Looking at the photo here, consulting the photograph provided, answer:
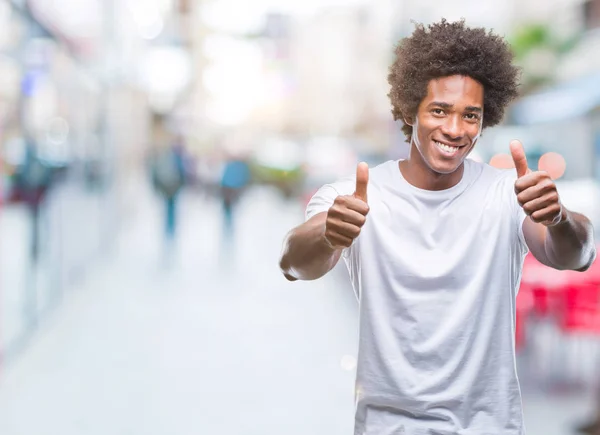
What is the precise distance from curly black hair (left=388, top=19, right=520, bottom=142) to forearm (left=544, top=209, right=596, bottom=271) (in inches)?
12.4

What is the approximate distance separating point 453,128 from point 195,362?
5.43 metres

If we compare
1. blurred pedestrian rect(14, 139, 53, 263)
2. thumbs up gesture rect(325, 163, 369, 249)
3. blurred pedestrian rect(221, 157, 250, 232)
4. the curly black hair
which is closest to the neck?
the curly black hair

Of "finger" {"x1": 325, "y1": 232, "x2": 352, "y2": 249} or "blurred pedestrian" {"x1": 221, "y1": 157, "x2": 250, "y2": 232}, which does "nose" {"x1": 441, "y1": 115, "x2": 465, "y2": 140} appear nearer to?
"finger" {"x1": 325, "y1": 232, "x2": 352, "y2": 249}

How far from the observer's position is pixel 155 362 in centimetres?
713

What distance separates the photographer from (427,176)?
2.01 meters

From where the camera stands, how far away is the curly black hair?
77.4 inches

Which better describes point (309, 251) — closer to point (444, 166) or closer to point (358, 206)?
point (358, 206)

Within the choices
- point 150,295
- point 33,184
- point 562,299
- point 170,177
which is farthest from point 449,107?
point 170,177

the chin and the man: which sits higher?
the chin

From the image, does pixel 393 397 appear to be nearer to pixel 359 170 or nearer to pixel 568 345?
pixel 359 170

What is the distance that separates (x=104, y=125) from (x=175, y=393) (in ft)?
35.6

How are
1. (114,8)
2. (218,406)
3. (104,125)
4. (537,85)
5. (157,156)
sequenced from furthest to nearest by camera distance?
(537,85), (114,8), (104,125), (157,156), (218,406)

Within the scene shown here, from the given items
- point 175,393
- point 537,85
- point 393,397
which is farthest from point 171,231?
point 537,85

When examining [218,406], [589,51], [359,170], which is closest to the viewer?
[359,170]
